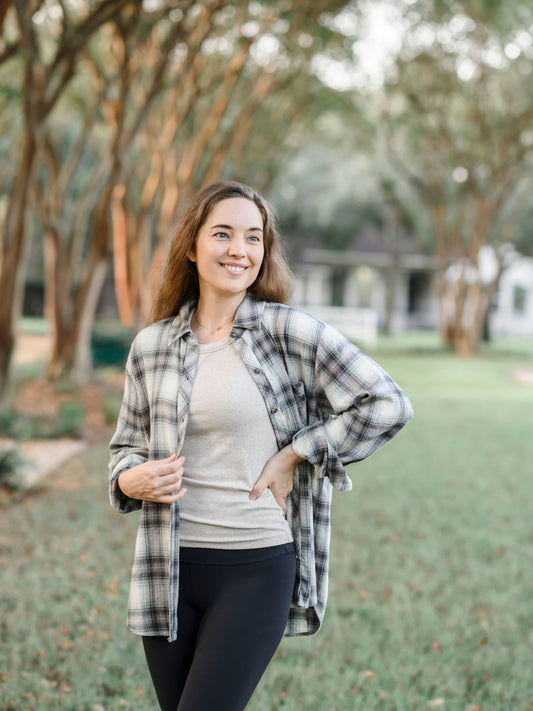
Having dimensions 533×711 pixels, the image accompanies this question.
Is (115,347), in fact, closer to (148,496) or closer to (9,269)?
(9,269)

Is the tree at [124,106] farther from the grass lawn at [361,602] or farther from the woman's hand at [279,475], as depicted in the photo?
the woman's hand at [279,475]

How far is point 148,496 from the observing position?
262 cm

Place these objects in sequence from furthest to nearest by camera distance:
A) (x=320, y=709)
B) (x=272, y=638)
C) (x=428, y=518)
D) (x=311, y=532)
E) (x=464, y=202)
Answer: (x=464, y=202)
(x=428, y=518)
(x=320, y=709)
(x=311, y=532)
(x=272, y=638)

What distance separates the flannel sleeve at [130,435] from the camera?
280cm

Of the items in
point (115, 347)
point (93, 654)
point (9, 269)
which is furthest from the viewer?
point (115, 347)

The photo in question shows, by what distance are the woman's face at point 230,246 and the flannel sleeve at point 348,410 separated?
1.05 feet

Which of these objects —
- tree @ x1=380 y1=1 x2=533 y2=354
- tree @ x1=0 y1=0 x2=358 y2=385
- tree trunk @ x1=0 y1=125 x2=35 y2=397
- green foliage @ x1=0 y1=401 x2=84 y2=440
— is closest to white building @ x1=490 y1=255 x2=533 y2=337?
tree @ x1=380 y1=1 x2=533 y2=354

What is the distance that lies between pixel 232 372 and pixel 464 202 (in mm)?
→ 30875

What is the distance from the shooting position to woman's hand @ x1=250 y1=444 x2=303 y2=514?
2.64m

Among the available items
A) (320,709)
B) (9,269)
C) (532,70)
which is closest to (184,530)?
(320,709)

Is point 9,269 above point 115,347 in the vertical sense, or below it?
above

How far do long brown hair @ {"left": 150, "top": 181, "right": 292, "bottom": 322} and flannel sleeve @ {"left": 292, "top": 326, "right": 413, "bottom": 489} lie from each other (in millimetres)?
336

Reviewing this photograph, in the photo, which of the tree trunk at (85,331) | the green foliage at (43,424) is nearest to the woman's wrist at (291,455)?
the green foliage at (43,424)

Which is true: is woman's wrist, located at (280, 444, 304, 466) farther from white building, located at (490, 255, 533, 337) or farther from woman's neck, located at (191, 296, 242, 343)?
white building, located at (490, 255, 533, 337)
